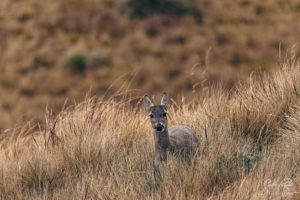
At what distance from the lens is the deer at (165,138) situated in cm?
691

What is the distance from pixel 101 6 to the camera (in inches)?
1240

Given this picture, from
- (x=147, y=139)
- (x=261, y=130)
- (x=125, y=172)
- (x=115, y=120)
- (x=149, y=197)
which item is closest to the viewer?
(x=149, y=197)

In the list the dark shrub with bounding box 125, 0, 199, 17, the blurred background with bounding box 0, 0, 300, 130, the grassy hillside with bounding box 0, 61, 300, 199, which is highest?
the dark shrub with bounding box 125, 0, 199, 17

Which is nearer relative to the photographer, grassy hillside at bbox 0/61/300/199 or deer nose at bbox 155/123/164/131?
grassy hillside at bbox 0/61/300/199

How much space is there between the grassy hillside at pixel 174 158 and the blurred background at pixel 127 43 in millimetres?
16592

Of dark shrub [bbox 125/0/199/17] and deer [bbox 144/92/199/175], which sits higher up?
dark shrub [bbox 125/0/199/17]

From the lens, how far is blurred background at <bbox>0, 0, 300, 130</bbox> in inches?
1053

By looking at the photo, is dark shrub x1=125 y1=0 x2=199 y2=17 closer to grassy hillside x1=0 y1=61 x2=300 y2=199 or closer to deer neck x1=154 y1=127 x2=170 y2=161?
grassy hillside x1=0 y1=61 x2=300 y2=199

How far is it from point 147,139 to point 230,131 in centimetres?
95

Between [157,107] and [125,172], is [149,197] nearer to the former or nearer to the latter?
[125,172]

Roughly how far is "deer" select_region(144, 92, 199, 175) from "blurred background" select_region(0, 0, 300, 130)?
1760 centimetres

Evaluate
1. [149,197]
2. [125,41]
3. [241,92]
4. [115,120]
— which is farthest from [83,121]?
[125,41]

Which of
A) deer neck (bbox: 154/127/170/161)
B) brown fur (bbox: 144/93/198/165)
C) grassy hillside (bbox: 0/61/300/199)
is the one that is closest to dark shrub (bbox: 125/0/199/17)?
grassy hillside (bbox: 0/61/300/199)

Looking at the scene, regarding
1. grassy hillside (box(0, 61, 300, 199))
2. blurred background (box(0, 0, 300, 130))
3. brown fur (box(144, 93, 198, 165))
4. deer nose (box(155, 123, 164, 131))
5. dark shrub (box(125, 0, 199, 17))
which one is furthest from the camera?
dark shrub (box(125, 0, 199, 17))
